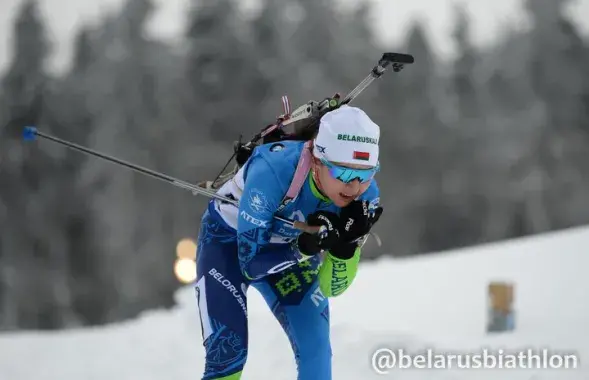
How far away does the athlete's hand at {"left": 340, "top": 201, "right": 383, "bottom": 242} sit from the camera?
4672 mm

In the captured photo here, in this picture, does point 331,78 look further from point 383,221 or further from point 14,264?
point 14,264

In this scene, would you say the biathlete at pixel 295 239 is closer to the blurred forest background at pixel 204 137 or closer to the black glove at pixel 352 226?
the black glove at pixel 352 226

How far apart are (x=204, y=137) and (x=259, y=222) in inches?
1210

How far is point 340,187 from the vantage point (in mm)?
4727

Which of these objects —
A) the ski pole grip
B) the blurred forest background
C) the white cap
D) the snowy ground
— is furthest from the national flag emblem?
the blurred forest background

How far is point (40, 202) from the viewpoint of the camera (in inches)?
1471

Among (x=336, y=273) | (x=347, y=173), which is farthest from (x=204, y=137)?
(x=347, y=173)

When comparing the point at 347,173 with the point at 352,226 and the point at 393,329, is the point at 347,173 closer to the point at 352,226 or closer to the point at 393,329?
the point at 352,226

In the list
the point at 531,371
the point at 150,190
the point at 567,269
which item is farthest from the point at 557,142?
the point at 531,371

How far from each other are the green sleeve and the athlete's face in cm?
33

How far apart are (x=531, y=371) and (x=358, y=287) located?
14.7 feet

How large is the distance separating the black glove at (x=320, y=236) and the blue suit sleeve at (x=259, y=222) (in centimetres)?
24

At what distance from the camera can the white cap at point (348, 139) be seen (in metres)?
4.67

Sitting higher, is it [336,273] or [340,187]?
[340,187]
